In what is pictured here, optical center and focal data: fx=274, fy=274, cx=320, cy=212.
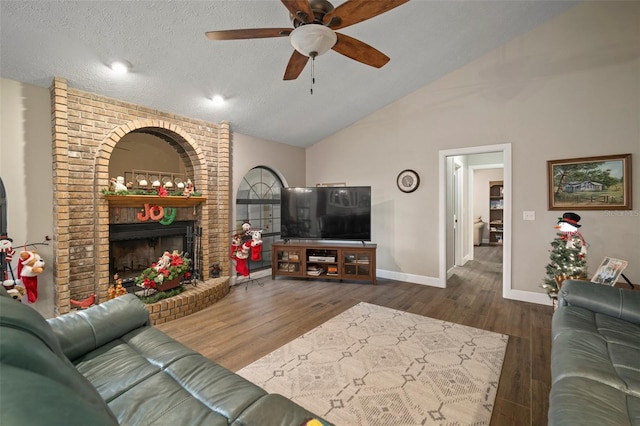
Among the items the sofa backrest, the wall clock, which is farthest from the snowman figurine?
the sofa backrest

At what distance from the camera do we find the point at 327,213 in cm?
448

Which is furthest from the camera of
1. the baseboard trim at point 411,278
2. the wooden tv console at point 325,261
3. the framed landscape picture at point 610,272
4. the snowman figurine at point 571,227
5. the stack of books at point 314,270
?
the stack of books at point 314,270

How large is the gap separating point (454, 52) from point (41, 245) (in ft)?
16.9

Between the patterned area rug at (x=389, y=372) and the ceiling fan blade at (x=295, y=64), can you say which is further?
the ceiling fan blade at (x=295, y=64)

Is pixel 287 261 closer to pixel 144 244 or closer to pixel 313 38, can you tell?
pixel 144 244

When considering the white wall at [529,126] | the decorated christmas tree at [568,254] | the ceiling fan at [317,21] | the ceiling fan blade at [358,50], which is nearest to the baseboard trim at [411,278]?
Result: the white wall at [529,126]

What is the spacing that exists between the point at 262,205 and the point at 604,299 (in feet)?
14.4

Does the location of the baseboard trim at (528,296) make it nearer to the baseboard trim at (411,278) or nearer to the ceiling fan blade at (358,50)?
the baseboard trim at (411,278)

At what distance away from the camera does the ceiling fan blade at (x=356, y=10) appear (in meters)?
1.57

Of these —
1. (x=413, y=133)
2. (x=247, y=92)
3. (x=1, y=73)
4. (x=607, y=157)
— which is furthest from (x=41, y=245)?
(x=607, y=157)

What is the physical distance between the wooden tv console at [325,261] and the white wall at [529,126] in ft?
1.95

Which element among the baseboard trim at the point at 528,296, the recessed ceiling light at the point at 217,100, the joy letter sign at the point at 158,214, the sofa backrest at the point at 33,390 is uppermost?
the recessed ceiling light at the point at 217,100

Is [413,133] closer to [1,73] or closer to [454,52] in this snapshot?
[454,52]

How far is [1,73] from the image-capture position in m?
2.46
